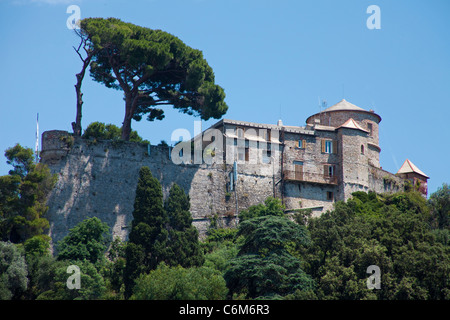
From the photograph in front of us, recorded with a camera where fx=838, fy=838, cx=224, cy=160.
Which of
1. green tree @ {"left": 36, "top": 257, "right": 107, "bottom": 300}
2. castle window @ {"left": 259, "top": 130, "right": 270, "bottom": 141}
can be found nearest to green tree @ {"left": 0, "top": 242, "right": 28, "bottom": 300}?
green tree @ {"left": 36, "top": 257, "right": 107, "bottom": 300}

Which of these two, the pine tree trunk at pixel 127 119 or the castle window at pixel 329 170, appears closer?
the pine tree trunk at pixel 127 119

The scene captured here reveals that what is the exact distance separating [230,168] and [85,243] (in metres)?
13.7

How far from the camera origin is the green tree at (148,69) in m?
52.9

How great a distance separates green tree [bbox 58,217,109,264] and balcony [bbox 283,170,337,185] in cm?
1553

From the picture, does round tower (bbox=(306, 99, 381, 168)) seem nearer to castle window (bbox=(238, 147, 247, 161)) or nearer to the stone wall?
castle window (bbox=(238, 147, 247, 161))

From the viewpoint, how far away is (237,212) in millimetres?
55938

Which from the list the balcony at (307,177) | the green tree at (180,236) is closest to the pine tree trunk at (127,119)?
the green tree at (180,236)

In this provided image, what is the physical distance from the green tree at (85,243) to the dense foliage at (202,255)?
60mm

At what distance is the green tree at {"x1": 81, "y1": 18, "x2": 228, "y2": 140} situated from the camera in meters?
52.9

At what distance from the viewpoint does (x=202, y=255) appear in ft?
154

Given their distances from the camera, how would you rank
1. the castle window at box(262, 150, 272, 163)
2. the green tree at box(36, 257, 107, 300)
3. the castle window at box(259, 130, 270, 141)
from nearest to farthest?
the green tree at box(36, 257, 107, 300) < the castle window at box(262, 150, 272, 163) < the castle window at box(259, 130, 270, 141)

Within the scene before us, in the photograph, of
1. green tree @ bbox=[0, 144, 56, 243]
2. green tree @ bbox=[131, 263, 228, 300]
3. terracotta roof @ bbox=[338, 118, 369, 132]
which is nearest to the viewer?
green tree @ bbox=[131, 263, 228, 300]

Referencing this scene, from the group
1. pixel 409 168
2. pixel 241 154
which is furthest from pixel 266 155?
pixel 409 168

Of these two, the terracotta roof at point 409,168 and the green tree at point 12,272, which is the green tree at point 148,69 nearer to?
the green tree at point 12,272
